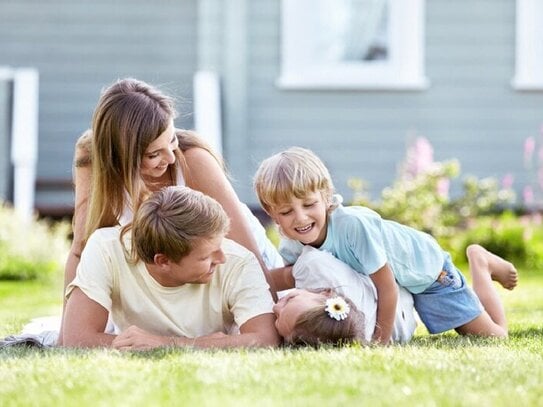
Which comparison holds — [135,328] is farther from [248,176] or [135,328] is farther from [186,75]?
[186,75]

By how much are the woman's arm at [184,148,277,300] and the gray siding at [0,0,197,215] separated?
7.33 meters

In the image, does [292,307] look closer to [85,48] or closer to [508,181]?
[508,181]

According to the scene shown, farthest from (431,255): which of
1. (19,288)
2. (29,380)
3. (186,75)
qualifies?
(186,75)

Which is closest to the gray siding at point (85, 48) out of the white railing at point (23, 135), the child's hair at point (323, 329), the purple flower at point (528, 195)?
the white railing at point (23, 135)

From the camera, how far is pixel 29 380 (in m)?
3.67

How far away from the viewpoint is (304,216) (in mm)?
4832

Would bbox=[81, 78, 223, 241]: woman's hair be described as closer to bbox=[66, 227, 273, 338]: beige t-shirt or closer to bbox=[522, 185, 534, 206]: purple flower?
bbox=[66, 227, 273, 338]: beige t-shirt

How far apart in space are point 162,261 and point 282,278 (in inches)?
29.2

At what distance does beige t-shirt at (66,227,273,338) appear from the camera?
186 inches

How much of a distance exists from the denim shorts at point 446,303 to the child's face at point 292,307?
96 centimetres

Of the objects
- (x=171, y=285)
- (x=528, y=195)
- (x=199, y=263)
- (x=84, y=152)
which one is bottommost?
(x=528, y=195)

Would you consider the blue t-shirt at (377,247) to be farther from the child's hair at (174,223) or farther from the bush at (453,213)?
the bush at (453,213)

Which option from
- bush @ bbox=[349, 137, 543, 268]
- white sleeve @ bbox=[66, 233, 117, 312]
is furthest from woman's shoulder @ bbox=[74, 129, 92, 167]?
bush @ bbox=[349, 137, 543, 268]

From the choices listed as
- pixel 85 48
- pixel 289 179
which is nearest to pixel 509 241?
pixel 85 48
